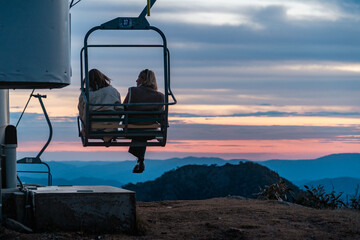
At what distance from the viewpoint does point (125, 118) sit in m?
11.4

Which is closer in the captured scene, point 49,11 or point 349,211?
point 49,11

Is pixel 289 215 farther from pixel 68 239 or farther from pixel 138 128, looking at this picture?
pixel 68 239

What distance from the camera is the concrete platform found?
36.0 feet

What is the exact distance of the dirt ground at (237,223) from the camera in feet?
35.5

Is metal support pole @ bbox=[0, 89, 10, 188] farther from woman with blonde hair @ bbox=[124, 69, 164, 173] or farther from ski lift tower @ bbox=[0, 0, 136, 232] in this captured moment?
woman with blonde hair @ bbox=[124, 69, 164, 173]

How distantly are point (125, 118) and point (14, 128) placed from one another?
195cm

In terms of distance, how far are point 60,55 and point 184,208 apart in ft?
14.8

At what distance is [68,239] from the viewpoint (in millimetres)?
10438

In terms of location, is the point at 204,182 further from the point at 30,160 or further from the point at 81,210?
the point at 81,210

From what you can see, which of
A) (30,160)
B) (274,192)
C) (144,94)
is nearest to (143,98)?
(144,94)

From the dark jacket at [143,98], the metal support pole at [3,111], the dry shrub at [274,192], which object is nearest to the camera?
the metal support pole at [3,111]

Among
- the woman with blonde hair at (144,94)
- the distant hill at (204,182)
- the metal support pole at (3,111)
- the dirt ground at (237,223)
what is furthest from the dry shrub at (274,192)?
the distant hill at (204,182)

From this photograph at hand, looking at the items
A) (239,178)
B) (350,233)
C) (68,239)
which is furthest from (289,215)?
(239,178)

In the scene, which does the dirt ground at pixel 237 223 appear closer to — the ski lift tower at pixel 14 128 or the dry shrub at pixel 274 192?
the ski lift tower at pixel 14 128
